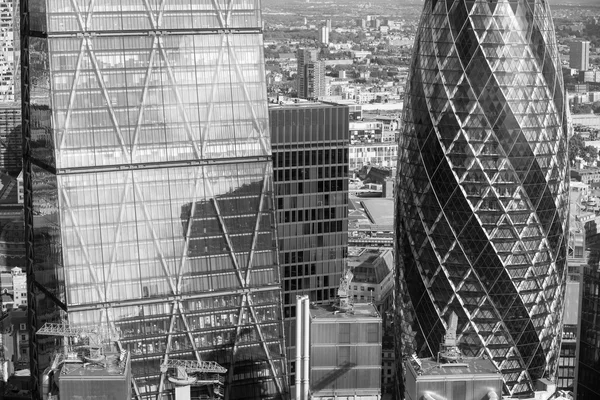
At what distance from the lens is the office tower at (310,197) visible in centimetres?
10862

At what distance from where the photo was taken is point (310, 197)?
111 meters

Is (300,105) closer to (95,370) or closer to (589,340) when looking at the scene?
(589,340)

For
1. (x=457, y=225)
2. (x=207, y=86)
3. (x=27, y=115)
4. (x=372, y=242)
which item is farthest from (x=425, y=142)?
(x=372, y=242)

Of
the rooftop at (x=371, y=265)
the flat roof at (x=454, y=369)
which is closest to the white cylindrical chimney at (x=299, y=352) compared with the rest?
the flat roof at (x=454, y=369)

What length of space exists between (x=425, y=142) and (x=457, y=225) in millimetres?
6417

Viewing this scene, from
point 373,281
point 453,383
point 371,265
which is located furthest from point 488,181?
point 371,265

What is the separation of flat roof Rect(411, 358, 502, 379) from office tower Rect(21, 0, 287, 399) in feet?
66.0

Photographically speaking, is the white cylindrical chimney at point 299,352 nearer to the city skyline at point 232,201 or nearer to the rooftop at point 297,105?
the city skyline at point 232,201

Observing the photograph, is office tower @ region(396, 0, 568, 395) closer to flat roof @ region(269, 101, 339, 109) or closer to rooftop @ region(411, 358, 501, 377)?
flat roof @ region(269, 101, 339, 109)

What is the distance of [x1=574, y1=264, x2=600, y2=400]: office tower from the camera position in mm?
94188

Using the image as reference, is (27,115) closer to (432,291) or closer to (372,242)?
(432,291)

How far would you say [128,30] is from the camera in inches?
3344

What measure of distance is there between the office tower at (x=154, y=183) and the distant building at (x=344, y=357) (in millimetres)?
6361

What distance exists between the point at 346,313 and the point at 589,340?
18846 mm
